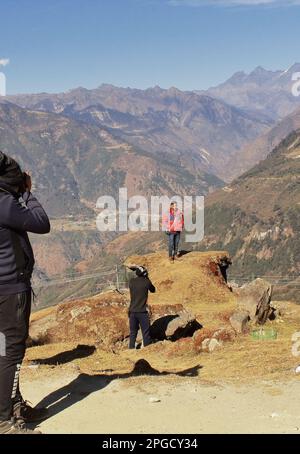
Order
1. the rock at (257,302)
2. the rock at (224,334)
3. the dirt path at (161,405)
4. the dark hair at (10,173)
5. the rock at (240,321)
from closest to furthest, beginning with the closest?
the dark hair at (10,173) → the dirt path at (161,405) → the rock at (224,334) → the rock at (240,321) → the rock at (257,302)

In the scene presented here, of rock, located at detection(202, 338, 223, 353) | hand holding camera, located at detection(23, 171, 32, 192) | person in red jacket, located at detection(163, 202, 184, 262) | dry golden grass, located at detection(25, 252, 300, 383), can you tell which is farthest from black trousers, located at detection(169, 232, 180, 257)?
hand holding camera, located at detection(23, 171, 32, 192)

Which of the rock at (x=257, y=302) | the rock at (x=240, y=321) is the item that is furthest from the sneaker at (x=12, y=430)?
the rock at (x=257, y=302)

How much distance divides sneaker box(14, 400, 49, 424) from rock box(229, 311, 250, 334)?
1011 cm

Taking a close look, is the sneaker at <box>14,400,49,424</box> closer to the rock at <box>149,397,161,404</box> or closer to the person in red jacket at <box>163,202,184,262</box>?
the rock at <box>149,397,161,404</box>

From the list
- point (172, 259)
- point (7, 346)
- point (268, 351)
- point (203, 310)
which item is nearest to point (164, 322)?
point (203, 310)

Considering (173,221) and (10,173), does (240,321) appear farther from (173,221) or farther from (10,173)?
(10,173)

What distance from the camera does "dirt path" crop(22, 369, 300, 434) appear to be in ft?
23.3

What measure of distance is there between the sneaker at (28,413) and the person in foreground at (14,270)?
106 millimetres

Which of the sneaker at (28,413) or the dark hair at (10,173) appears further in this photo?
the sneaker at (28,413)

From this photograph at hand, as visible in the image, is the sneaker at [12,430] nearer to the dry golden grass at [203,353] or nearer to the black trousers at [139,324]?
the dry golden grass at [203,353]

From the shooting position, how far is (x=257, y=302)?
1936cm

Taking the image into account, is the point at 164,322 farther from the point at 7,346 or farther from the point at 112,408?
the point at 7,346

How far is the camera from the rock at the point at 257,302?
19.0m
